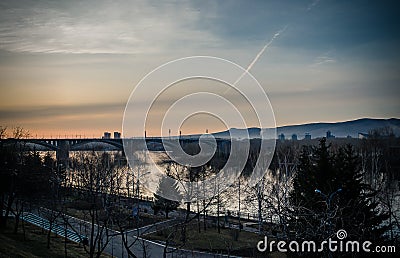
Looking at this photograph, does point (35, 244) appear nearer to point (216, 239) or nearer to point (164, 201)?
point (216, 239)

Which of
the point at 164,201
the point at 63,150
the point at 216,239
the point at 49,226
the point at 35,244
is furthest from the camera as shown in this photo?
the point at 63,150

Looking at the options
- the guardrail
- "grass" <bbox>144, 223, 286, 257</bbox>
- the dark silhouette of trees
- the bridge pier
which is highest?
the bridge pier

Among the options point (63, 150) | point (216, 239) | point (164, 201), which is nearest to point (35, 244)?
point (216, 239)

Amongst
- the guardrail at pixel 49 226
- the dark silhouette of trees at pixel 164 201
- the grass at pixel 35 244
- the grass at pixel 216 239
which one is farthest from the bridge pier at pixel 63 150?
the grass at pixel 216 239

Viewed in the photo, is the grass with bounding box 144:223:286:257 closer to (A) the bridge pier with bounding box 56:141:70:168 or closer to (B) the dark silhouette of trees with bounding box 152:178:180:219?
(B) the dark silhouette of trees with bounding box 152:178:180:219

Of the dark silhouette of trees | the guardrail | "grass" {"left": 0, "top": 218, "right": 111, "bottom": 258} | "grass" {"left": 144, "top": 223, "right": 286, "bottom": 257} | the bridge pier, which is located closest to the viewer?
"grass" {"left": 0, "top": 218, "right": 111, "bottom": 258}

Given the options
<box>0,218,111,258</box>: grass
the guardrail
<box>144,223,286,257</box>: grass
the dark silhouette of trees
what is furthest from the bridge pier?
<box>144,223,286,257</box>: grass

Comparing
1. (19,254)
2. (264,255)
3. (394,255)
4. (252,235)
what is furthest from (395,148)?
(19,254)

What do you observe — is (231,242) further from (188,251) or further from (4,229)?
(4,229)

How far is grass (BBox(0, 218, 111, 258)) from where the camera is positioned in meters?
12.4

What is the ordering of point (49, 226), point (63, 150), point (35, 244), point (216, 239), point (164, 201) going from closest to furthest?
point (35, 244), point (49, 226), point (216, 239), point (164, 201), point (63, 150)

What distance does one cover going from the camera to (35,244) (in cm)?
1409

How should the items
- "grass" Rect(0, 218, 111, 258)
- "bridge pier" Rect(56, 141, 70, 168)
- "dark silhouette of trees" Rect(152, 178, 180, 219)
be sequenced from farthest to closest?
"bridge pier" Rect(56, 141, 70, 168) < "dark silhouette of trees" Rect(152, 178, 180, 219) < "grass" Rect(0, 218, 111, 258)

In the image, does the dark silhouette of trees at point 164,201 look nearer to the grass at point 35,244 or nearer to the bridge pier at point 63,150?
the grass at point 35,244
